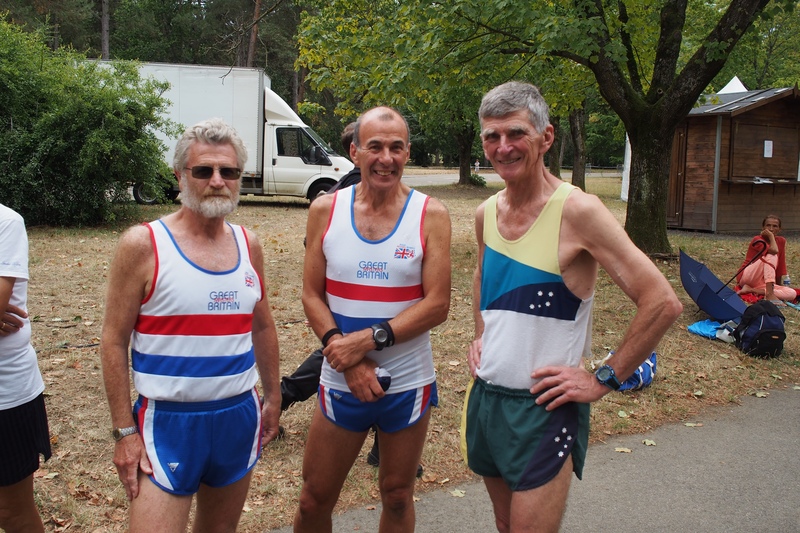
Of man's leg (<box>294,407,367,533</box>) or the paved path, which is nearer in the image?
man's leg (<box>294,407,367,533</box>)

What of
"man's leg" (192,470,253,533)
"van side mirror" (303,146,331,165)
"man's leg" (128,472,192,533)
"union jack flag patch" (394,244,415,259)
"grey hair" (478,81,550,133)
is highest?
"van side mirror" (303,146,331,165)

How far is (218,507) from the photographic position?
2.50 metres

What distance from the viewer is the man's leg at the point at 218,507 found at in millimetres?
2496

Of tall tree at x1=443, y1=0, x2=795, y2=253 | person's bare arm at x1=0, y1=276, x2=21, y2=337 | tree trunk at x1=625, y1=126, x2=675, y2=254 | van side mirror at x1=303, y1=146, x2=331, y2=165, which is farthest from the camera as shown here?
van side mirror at x1=303, y1=146, x2=331, y2=165

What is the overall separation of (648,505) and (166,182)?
13868 mm

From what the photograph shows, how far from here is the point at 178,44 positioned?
50625 mm

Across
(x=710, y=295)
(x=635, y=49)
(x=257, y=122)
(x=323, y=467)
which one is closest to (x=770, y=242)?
(x=710, y=295)

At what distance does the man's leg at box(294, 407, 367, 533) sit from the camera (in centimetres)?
283

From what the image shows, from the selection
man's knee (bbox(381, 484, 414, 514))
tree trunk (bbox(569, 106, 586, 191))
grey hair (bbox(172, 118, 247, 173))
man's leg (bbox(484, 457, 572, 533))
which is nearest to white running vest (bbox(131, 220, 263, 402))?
grey hair (bbox(172, 118, 247, 173))

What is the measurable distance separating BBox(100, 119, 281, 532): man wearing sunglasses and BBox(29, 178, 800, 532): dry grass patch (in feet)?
4.84

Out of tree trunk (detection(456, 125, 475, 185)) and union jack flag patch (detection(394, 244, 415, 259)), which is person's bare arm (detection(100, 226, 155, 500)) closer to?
union jack flag patch (detection(394, 244, 415, 259))

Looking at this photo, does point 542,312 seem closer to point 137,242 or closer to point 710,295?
point 137,242

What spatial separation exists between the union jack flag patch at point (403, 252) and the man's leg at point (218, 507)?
98cm

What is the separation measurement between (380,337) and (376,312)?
0.13 metres
